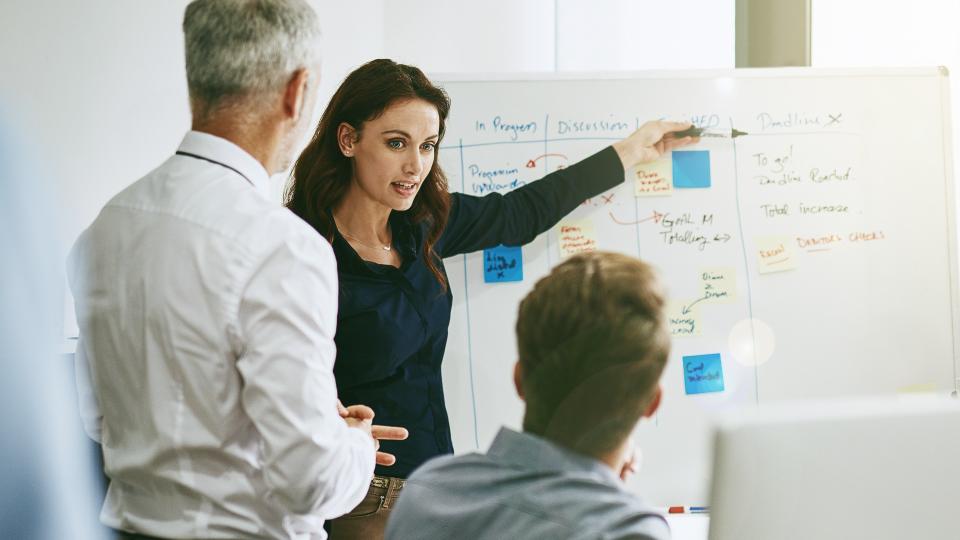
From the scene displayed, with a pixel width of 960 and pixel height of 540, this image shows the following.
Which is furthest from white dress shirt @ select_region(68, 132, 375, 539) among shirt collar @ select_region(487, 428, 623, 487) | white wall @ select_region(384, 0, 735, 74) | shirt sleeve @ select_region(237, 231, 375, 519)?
white wall @ select_region(384, 0, 735, 74)

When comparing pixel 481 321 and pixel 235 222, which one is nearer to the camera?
pixel 235 222

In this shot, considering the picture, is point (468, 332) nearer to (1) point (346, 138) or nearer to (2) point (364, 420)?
(1) point (346, 138)

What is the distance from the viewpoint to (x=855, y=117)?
7.23ft

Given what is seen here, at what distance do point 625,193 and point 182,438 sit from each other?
1.35 m

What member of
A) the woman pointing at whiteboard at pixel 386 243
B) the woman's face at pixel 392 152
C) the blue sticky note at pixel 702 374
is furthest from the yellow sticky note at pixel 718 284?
the woman's face at pixel 392 152

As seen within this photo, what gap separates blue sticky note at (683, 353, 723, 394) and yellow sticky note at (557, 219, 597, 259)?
37 cm

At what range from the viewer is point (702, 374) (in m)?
2.16

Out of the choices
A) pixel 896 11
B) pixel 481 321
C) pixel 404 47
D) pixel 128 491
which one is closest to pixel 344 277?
pixel 481 321

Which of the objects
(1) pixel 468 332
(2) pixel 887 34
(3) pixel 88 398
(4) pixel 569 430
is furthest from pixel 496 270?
(2) pixel 887 34

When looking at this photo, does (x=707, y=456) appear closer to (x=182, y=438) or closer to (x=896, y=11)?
(x=182, y=438)

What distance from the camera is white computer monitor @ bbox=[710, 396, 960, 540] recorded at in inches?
28.4

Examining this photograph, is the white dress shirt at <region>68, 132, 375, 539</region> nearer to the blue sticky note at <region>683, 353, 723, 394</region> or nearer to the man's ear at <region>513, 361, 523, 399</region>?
the man's ear at <region>513, 361, 523, 399</region>

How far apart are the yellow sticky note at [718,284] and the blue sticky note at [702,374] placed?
5.5 inches

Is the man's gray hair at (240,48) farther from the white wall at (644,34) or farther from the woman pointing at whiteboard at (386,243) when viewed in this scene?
the white wall at (644,34)
